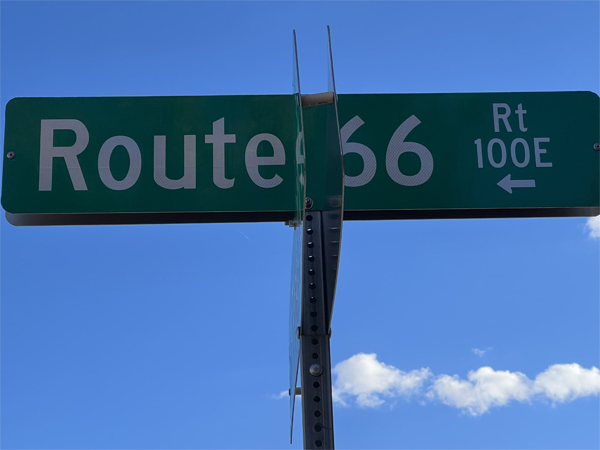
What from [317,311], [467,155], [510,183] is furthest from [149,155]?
[510,183]

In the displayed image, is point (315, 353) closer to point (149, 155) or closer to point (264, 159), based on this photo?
point (264, 159)

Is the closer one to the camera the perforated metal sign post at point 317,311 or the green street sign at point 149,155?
the perforated metal sign post at point 317,311

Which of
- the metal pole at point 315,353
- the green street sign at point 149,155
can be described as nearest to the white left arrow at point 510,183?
the green street sign at point 149,155

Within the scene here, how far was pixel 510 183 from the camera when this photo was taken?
2.73 meters

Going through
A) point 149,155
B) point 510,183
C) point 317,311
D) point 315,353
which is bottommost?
point 315,353

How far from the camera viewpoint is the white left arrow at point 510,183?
2.73 m

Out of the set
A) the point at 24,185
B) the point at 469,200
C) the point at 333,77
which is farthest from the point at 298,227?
the point at 24,185

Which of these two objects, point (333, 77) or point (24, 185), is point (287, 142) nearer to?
point (24, 185)

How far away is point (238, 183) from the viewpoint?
2.69 metres

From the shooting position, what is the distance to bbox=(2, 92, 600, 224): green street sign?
8.82 feet

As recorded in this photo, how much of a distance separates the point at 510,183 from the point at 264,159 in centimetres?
93

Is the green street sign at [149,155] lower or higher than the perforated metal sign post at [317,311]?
higher

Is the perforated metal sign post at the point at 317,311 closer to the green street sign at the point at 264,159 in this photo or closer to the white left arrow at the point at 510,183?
the green street sign at the point at 264,159

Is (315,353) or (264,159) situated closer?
(315,353)
